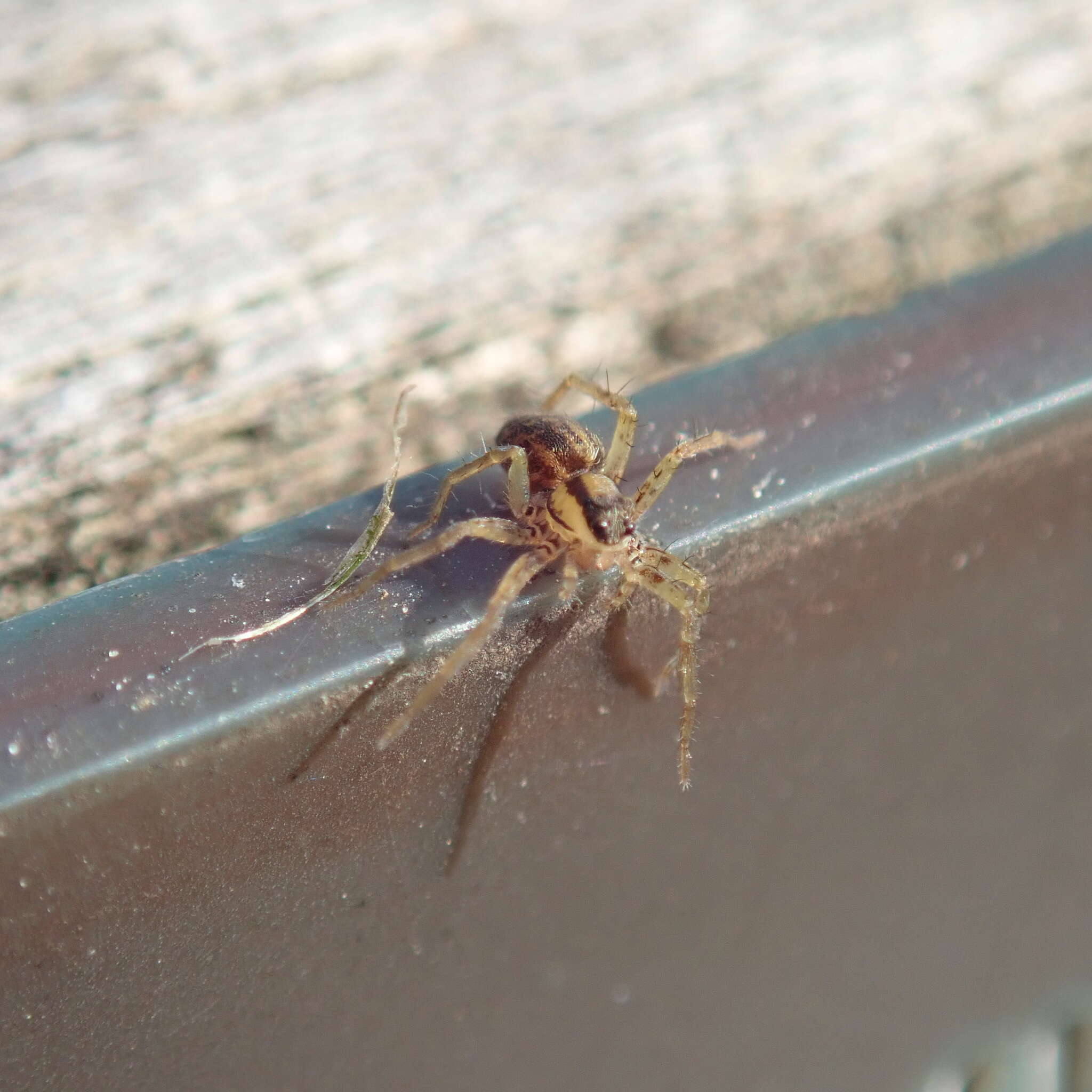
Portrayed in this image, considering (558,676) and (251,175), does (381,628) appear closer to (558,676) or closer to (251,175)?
(558,676)

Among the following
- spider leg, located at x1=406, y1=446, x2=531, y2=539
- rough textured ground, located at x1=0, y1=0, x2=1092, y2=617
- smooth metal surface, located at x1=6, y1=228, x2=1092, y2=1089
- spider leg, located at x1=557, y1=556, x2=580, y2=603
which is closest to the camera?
smooth metal surface, located at x1=6, y1=228, x2=1092, y2=1089

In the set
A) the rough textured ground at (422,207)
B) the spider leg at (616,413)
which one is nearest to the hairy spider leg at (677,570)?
the spider leg at (616,413)

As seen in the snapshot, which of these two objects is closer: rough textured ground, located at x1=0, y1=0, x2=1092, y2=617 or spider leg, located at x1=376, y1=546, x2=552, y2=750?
spider leg, located at x1=376, y1=546, x2=552, y2=750

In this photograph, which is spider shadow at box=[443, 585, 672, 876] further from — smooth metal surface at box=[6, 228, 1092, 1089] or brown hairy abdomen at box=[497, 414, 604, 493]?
brown hairy abdomen at box=[497, 414, 604, 493]

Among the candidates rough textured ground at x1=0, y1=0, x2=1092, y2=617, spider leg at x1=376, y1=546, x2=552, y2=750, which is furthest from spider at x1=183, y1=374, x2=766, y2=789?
rough textured ground at x1=0, y1=0, x2=1092, y2=617

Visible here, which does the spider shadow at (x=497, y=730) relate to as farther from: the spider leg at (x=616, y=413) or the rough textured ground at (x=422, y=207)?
the rough textured ground at (x=422, y=207)

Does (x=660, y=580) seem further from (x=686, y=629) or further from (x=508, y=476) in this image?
(x=508, y=476)

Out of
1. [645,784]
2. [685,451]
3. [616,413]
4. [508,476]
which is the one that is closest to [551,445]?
[508,476]
